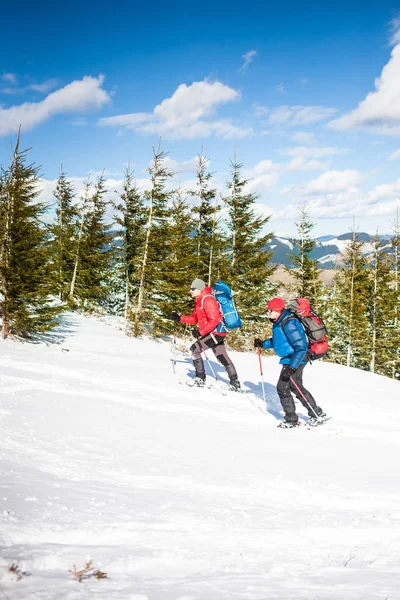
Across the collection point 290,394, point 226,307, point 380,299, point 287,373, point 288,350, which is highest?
point 380,299

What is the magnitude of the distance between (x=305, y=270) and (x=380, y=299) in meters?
9.38

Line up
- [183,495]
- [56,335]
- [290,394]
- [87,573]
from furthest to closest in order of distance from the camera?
[56,335]
[290,394]
[183,495]
[87,573]

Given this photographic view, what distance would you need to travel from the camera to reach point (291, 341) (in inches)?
289

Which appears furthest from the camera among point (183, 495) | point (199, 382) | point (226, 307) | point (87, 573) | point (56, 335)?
point (56, 335)

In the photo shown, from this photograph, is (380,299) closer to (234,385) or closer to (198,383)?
(234,385)

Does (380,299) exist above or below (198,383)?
→ above

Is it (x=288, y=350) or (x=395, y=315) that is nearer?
(x=288, y=350)

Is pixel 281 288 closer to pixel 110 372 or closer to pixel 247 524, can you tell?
pixel 110 372

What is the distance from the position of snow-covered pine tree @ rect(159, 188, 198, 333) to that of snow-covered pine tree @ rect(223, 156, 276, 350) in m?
2.81

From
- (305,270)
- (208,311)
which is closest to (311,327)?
(208,311)

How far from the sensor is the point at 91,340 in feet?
44.3

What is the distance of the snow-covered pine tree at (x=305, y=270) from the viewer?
1136 inches

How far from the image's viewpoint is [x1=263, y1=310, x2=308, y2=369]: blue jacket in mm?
7316

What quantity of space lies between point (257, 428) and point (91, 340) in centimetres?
804
